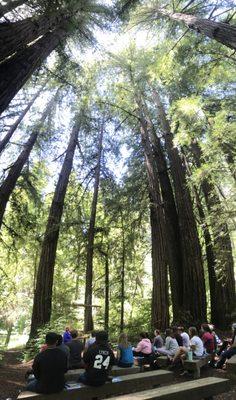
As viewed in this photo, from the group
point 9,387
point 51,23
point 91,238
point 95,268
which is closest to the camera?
point 51,23

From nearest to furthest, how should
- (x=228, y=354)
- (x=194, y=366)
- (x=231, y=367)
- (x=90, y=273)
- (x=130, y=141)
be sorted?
1. (x=231, y=367)
2. (x=194, y=366)
3. (x=228, y=354)
4. (x=90, y=273)
5. (x=130, y=141)

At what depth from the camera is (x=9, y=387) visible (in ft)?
26.7

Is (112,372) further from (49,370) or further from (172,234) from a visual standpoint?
(172,234)

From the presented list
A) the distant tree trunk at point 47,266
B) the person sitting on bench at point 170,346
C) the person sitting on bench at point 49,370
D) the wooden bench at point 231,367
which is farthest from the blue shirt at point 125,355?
the distant tree trunk at point 47,266

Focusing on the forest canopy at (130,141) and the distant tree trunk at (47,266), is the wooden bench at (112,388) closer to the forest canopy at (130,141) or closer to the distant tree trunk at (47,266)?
the forest canopy at (130,141)

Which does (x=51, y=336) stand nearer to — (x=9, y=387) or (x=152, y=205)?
(x=9, y=387)

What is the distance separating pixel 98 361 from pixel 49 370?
2.69 feet

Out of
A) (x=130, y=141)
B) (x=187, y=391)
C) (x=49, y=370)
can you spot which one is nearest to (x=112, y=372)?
(x=187, y=391)

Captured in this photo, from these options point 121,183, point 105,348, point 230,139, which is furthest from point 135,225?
point 105,348

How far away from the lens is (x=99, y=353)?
5.53 meters

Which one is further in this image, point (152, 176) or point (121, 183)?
point (121, 183)

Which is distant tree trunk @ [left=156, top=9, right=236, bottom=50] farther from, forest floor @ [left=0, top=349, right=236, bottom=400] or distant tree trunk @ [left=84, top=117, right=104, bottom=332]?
distant tree trunk @ [left=84, top=117, right=104, bottom=332]

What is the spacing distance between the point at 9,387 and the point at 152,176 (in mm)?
8788

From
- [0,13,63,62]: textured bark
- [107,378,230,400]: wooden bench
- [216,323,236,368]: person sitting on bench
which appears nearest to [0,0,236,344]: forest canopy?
[0,13,63,62]: textured bark
